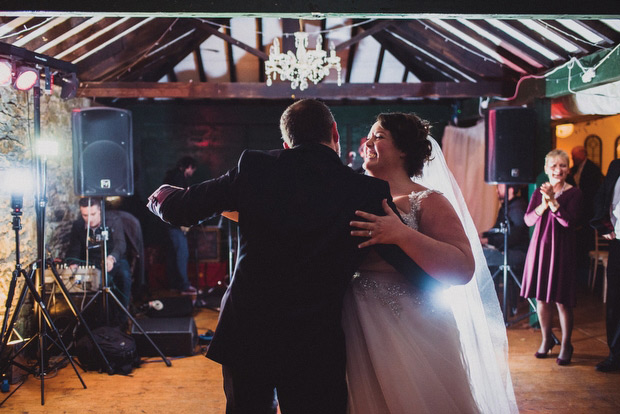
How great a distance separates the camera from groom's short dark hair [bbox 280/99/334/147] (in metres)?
1.77

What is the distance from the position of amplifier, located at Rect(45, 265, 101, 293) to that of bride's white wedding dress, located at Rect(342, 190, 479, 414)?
341 cm

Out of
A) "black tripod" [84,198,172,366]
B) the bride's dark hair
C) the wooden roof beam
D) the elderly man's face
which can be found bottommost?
"black tripod" [84,198,172,366]

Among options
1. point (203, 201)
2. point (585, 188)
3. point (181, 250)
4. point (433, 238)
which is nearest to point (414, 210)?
point (433, 238)

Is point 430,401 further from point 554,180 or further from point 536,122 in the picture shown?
point 536,122

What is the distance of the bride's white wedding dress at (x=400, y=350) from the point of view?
1813 mm

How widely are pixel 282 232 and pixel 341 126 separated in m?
7.73


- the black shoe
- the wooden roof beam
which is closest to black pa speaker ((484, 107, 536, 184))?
the wooden roof beam

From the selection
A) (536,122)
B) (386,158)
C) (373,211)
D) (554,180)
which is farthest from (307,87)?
(373,211)

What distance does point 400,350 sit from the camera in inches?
72.7

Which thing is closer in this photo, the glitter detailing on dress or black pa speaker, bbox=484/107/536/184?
the glitter detailing on dress

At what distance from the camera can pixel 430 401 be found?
181cm

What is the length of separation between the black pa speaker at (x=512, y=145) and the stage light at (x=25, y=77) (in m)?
4.19

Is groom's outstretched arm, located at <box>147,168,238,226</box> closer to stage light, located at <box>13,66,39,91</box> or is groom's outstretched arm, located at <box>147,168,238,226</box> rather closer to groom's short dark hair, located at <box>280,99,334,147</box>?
groom's short dark hair, located at <box>280,99,334,147</box>

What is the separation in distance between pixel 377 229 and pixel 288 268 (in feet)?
1.06
